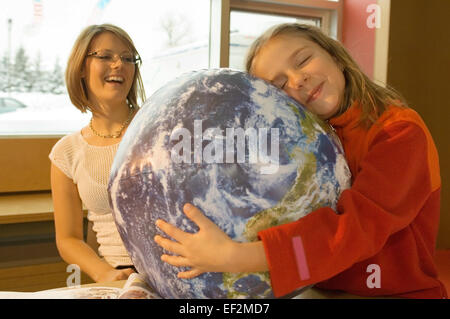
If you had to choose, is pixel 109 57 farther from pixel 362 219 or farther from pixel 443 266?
Result: pixel 443 266

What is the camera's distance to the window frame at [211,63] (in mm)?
3041

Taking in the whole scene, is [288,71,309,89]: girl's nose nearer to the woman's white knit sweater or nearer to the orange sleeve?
the orange sleeve

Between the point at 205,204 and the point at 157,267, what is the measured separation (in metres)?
0.19

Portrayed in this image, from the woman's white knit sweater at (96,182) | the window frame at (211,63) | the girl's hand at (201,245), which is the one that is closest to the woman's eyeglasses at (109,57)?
the woman's white knit sweater at (96,182)

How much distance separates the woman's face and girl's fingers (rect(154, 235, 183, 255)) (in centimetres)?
107

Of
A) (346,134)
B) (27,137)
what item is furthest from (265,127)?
(27,137)

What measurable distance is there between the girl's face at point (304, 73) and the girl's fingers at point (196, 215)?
16.3 inches

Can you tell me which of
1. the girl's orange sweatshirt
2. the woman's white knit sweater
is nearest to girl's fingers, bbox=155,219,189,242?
the girl's orange sweatshirt

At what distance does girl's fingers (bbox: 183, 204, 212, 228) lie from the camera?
2.89 feet

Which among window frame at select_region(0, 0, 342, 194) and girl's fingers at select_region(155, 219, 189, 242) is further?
window frame at select_region(0, 0, 342, 194)

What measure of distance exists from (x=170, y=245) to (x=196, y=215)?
0.28 feet
